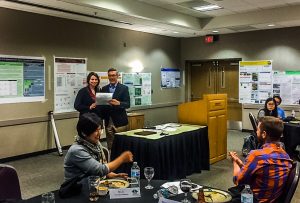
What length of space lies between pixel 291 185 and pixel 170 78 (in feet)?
24.7

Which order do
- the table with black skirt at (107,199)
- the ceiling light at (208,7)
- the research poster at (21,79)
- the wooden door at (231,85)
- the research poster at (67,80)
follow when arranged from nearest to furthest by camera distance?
the table with black skirt at (107,199)
the research poster at (21,79)
the research poster at (67,80)
the ceiling light at (208,7)
the wooden door at (231,85)

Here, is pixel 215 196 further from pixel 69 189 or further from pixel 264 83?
pixel 264 83

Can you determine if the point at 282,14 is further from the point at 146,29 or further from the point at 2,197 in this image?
the point at 2,197

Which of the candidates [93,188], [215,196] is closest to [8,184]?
[93,188]

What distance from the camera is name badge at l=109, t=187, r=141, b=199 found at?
1.99 m

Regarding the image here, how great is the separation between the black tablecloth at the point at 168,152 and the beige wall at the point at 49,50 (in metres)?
2.36

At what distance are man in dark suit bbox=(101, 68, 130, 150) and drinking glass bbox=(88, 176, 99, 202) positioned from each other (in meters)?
2.73

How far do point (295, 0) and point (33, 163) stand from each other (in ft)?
18.5

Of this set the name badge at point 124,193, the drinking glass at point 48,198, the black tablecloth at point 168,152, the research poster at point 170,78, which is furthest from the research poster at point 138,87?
the drinking glass at point 48,198

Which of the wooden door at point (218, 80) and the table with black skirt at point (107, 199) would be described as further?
the wooden door at point (218, 80)

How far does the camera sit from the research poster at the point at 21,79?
557 centimetres

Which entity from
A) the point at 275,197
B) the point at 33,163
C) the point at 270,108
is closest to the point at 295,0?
the point at 270,108

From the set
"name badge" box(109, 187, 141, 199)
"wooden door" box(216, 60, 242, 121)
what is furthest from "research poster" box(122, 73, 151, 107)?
"name badge" box(109, 187, 141, 199)

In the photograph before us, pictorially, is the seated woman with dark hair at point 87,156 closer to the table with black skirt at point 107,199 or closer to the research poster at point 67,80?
the table with black skirt at point 107,199
